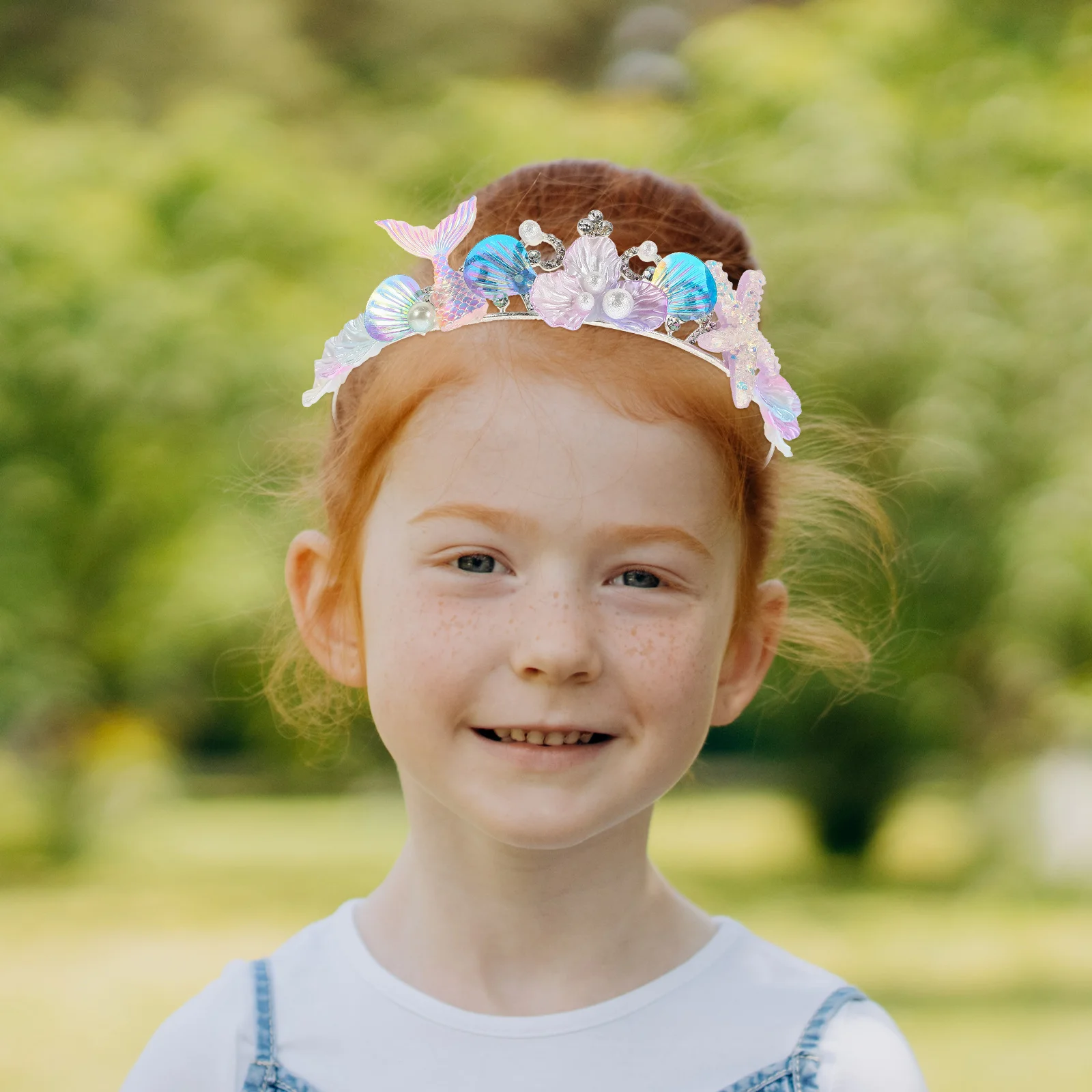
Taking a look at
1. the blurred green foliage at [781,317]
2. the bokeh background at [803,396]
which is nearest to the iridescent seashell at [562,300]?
the bokeh background at [803,396]

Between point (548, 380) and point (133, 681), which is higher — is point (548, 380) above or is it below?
below

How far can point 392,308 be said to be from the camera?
1.64m

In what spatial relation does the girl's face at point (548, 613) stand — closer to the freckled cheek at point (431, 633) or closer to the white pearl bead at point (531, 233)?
the freckled cheek at point (431, 633)

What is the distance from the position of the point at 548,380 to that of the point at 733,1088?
30.4 inches

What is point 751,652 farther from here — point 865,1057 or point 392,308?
point 392,308

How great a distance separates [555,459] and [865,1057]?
0.72 metres

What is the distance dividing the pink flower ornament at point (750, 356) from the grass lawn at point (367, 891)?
17.0ft

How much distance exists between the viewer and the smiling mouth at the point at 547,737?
4.85ft

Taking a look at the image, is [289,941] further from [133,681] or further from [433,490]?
[133,681]

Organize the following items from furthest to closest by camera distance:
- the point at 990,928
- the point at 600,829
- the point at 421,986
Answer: the point at 990,928
the point at 421,986
the point at 600,829

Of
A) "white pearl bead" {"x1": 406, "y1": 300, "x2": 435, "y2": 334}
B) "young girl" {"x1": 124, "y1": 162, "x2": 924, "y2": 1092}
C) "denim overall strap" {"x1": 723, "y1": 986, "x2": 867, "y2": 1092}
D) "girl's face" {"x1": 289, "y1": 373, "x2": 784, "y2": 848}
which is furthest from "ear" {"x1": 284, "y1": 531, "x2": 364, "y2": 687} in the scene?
"denim overall strap" {"x1": 723, "y1": 986, "x2": 867, "y2": 1092}

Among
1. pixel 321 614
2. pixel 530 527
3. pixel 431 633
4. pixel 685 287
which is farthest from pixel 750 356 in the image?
pixel 321 614

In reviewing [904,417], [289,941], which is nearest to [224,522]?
[904,417]

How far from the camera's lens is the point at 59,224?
9.48 metres
